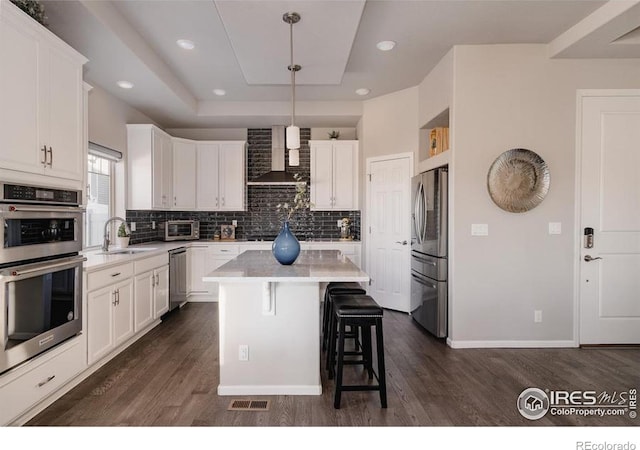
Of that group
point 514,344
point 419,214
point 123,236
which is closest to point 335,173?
point 419,214

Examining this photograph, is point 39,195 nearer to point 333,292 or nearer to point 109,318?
point 109,318

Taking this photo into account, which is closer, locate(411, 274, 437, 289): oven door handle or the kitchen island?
the kitchen island

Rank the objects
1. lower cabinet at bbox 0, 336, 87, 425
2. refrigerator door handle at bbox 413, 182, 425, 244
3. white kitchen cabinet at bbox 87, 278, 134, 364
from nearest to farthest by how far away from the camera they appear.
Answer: lower cabinet at bbox 0, 336, 87, 425 < white kitchen cabinet at bbox 87, 278, 134, 364 < refrigerator door handle at bbox 413, 182, 425, 244

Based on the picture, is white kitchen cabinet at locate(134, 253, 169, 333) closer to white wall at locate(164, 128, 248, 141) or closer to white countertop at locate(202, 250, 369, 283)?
white countertop at locate(202, 250, 369, 283)

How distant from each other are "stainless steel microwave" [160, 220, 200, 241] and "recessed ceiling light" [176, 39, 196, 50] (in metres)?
2.61

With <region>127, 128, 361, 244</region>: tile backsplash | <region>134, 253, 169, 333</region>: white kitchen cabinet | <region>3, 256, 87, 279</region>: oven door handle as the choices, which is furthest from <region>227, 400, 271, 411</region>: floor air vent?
<region>127, 128, 361, 244</region>: tile backsplash

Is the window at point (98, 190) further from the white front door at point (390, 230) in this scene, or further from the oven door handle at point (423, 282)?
the oven door handle at point (423, 282)

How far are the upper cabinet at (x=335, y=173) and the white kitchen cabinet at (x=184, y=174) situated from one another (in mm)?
1800

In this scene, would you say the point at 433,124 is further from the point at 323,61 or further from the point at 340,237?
the point at 340,237

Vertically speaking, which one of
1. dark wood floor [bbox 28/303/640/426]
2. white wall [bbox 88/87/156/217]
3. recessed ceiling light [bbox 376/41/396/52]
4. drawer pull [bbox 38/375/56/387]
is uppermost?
recessed ceiling light [bbox 376/41/396/52]

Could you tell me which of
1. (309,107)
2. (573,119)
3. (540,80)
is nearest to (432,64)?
(540,80)

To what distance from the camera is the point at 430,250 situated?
3.64 metres

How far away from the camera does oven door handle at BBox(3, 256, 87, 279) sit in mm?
1907

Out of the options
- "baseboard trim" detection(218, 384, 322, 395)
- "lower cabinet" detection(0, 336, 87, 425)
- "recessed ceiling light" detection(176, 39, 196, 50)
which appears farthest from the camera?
"recessed ceiling light" detection(176, 39, 196, 50)
